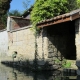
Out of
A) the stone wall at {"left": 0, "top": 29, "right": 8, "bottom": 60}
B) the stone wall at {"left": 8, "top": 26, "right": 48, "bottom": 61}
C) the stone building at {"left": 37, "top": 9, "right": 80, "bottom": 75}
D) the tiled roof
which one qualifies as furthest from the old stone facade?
the tiled roof

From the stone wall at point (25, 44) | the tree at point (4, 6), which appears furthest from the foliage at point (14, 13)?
the stone wall at point (25, 44)

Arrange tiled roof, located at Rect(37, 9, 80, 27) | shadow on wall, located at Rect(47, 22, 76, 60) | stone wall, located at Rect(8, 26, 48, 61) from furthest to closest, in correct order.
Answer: stone wall, located at Rect(8, 26, 48, 61)
shadow on wall, located at Rect(47, 22, 76, 60)
tiled roof, located at Rect(37, 9, 80, 27)

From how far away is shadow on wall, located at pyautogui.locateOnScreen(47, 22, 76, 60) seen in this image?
1869 centimetres

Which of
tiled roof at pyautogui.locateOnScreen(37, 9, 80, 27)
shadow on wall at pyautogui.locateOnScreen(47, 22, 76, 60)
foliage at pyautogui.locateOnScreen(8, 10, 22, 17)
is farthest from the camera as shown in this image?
foliage at pyautogui.locateOnScreen(8, 10, 22, 17)

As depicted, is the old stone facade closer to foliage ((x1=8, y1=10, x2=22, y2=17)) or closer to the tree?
foliage ((x1=8, y1=10, x2=22, y2=17))

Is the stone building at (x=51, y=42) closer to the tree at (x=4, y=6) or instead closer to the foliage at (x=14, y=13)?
the foliage at (x=14, y=13)

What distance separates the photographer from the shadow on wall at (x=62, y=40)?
736 inches

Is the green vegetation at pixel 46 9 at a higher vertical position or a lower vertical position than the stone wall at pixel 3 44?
higher

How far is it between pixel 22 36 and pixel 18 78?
7.40 meters

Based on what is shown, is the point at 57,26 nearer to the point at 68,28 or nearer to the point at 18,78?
the point at 68,28

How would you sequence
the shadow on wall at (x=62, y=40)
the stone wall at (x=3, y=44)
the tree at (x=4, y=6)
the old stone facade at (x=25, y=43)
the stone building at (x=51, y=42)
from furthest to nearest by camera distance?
the tree at (x=4, y=6) → the stone wall at (x=3, y=44) → the old stone facade at (x=25, y=43) → the shadow on wall at (x=62, y=40) → the stone building at (x=51, y=42)

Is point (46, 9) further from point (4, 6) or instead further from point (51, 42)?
point (4, 6)

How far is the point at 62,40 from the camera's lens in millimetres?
19312

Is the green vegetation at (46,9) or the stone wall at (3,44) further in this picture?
the stone wall at (3,44)
